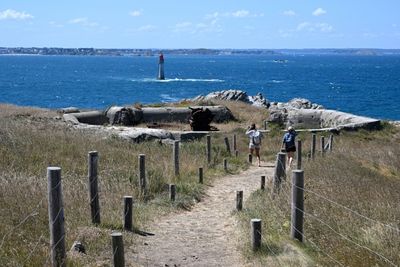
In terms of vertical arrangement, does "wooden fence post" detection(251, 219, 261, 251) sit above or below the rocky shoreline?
above

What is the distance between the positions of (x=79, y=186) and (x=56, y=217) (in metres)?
4.56

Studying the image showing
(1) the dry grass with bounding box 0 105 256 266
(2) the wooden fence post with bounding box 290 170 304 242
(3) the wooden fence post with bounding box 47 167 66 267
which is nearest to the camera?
(3) the wooden fence post with bounding box 47 167 66 267

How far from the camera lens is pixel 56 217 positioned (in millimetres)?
7520

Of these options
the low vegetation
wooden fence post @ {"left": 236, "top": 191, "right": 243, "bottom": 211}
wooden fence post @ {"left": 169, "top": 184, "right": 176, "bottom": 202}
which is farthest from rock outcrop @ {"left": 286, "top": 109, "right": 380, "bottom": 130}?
wooden fence post @ {"left": 236, "top": 191, "right": 243, "bottom": 211}

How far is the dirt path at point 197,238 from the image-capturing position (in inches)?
379

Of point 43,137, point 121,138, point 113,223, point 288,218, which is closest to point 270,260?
point 288,218

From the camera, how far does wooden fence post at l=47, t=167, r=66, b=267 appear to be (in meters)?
7.38

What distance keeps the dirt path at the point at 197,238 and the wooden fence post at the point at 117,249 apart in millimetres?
1287

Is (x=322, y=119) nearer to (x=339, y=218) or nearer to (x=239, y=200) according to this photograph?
(x=239, y=200)

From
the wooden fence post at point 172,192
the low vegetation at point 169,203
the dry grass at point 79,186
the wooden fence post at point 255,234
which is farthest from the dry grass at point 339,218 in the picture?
the dry grass at point 79,186

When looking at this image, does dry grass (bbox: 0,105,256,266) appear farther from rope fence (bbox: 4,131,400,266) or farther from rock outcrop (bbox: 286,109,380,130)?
rock outcrop (bbox: 286,109,380,130)

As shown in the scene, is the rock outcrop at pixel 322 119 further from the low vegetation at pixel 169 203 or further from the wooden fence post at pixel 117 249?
the wooden fence post at pixel 117 249

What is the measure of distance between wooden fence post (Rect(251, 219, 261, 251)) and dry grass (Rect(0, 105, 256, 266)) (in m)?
1.99

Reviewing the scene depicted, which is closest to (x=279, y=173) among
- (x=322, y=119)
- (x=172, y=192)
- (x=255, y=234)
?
(x=172, y=192)
